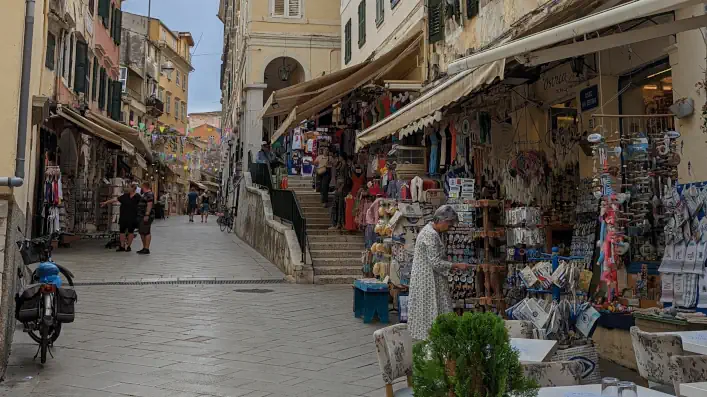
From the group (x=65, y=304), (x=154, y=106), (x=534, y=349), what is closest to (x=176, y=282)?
(x=65, y=304)

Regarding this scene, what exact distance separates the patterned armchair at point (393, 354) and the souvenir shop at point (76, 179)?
11.7 m

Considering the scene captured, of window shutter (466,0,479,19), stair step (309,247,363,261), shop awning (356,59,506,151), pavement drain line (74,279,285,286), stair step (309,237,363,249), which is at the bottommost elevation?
pavement drain line (74,279,285,286)

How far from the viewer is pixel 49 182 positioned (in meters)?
14.2

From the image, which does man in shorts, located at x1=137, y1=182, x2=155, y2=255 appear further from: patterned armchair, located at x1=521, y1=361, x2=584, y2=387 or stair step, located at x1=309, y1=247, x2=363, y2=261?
patterned armchair, located at x1=521, y1=361, x2=584, y2=387

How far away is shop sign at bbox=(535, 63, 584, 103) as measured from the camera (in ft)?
26.2

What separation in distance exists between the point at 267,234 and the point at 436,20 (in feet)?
23.5

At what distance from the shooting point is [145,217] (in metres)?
15.2

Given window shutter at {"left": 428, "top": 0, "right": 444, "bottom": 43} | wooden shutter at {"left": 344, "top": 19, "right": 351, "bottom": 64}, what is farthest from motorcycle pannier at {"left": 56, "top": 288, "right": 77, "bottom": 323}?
wooden shutter at {"left": 344, "top": 19, "right": 351, "bottom": 64}

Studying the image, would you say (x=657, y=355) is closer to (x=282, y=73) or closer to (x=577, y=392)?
(x=577, y=392)

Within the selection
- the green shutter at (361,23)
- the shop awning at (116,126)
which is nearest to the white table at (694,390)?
the green shutter at (361,23)

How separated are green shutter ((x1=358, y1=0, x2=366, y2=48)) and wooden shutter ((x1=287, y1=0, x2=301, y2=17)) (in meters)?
6.19

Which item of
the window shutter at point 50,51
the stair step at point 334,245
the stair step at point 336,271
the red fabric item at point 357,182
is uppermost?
the window shutter at point 50,51

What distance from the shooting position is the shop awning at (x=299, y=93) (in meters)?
11.9

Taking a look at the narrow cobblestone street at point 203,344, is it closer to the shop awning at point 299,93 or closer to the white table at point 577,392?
the white table at point 577,392
